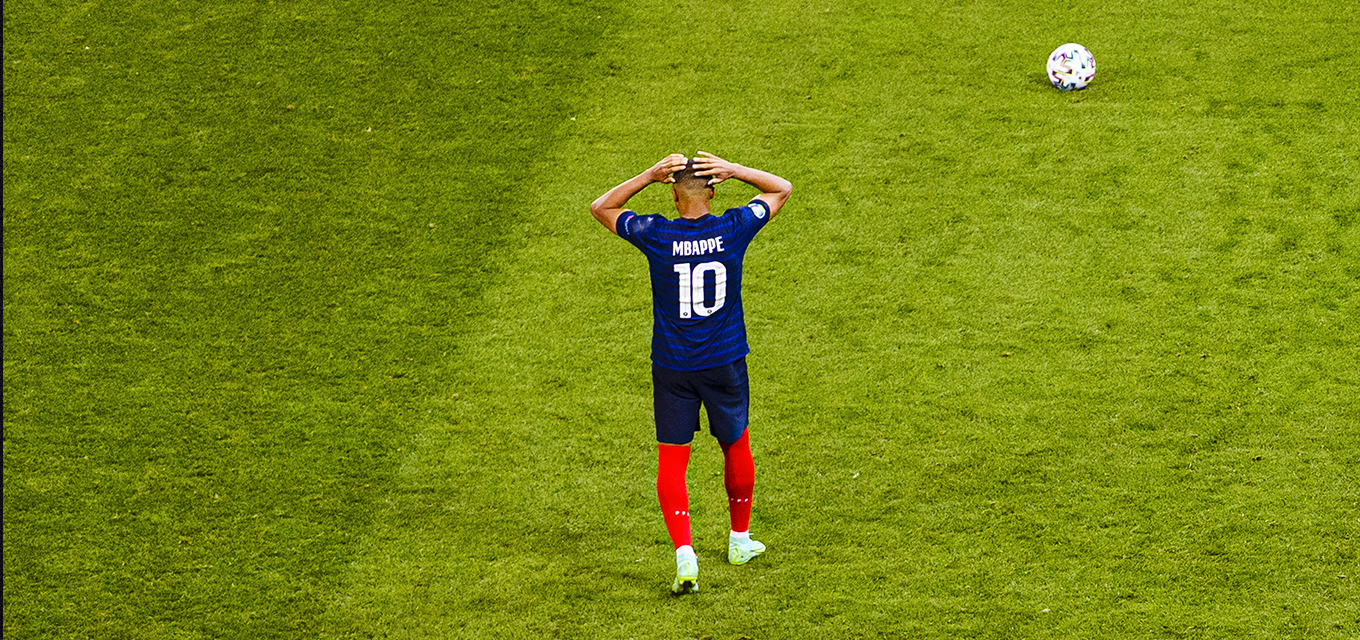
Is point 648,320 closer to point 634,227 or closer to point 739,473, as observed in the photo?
point 739,473

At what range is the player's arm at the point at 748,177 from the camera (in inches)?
226

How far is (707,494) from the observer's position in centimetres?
702

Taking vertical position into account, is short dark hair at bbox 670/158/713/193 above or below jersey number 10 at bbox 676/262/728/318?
above

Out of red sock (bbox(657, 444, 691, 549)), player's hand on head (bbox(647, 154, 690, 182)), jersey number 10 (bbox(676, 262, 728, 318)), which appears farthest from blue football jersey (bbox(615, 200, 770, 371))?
red sock (bbox(657, 444, 691, 549))

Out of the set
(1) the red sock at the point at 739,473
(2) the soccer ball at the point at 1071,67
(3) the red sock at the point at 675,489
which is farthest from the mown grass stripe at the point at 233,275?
(2) the soccer ball at the point at 1071,67

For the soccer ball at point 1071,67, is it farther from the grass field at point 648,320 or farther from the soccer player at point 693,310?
the soccer player at point 693,310

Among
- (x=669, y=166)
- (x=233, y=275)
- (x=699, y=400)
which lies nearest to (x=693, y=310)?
(x=699, y=400)

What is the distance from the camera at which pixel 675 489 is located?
6.14 meters

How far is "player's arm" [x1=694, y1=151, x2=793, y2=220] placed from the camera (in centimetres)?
573

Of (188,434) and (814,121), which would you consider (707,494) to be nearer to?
(188,434)

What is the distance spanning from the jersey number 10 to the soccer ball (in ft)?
18.5

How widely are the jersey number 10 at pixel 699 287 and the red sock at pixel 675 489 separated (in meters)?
0.74

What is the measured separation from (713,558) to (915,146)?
466cm

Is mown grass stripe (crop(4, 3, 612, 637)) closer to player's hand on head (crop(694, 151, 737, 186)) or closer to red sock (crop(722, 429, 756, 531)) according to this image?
red sock (crop(722, 429, 756, 531))
